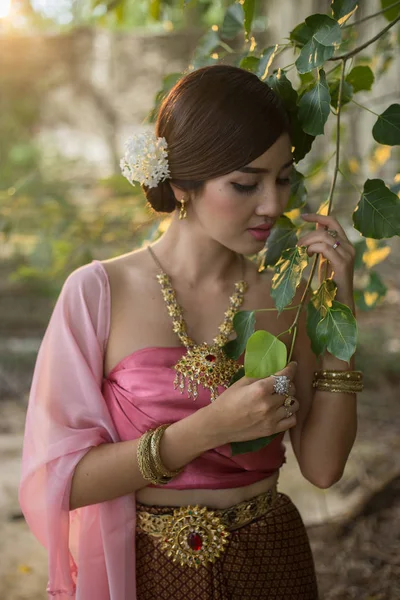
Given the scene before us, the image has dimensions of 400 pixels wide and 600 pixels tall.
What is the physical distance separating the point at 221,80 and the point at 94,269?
47 centimetres

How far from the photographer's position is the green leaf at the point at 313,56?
3.75 ft

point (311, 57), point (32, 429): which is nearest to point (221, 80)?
point (311, 57)

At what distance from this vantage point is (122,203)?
5.00 metres

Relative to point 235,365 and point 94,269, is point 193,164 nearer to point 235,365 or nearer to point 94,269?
point 94,269

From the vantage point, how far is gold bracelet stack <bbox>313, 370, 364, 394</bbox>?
1.43 m

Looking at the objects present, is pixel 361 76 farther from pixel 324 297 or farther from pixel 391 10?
pixel 324 297

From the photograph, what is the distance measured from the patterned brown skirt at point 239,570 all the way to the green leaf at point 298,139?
0.77 meters

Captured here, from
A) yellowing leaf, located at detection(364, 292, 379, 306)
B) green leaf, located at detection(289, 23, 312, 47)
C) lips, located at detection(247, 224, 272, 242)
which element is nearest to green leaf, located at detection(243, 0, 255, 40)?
green leaf, located at detection(289, 23, 312, 47)

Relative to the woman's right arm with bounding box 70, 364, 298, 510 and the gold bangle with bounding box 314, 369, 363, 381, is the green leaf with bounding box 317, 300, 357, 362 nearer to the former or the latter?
the woman's right arm with bounding box 70, 364, 298, 510

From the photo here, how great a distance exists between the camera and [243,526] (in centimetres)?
149

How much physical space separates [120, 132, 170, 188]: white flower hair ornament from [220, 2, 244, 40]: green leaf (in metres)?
0.32

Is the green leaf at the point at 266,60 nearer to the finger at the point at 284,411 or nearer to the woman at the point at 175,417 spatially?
the woman at the point at 175,417

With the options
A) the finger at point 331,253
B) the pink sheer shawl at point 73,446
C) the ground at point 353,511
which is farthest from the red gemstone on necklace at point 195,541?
the ground at point 353,511

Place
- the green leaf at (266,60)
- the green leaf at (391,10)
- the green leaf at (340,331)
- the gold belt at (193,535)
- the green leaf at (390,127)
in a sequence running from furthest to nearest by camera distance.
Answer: the green leaf at (391,10) → the gold belt at (193,535) → the green leaf at (266,60) → the green leaf at (390,127) → the green leaf at (340,331)
